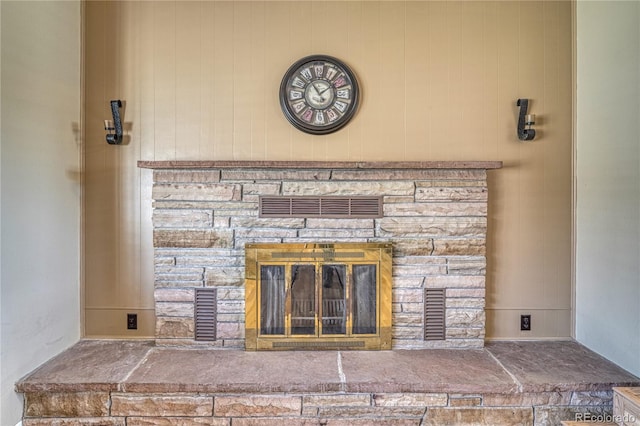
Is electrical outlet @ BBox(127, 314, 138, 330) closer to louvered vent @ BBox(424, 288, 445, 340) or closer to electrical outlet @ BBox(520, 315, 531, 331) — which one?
louvered vent @ BBox(424, 288, 445, 340)

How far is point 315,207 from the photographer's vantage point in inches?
97.0

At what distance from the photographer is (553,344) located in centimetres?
256

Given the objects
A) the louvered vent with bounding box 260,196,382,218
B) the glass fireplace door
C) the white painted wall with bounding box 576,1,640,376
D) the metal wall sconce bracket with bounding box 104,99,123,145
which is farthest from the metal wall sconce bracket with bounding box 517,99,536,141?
the metal wall sconce bracket with bounding box 104,99,123,145

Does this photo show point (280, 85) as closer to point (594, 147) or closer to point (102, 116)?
point (102, 116)

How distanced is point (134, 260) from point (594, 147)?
142 inches

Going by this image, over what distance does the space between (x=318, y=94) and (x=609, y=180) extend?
216 cm

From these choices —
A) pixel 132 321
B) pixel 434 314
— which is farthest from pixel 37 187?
pixel 434 314

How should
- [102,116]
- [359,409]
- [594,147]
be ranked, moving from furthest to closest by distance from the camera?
A: [102,116]
[594,147]
[359,409]

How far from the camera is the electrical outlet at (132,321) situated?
8.62ft

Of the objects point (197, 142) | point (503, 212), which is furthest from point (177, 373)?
point (503, 212)

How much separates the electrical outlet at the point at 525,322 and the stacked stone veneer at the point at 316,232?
40 centimetres

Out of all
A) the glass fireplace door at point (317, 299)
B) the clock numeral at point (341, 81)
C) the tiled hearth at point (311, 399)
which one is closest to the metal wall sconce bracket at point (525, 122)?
the clock numeral at point (341, 81)

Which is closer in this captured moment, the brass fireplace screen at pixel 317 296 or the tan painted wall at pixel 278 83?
the brass fireplace screen at pixel 317 296

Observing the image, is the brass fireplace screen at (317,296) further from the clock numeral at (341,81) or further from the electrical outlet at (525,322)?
the clock numeral at (341,81)
